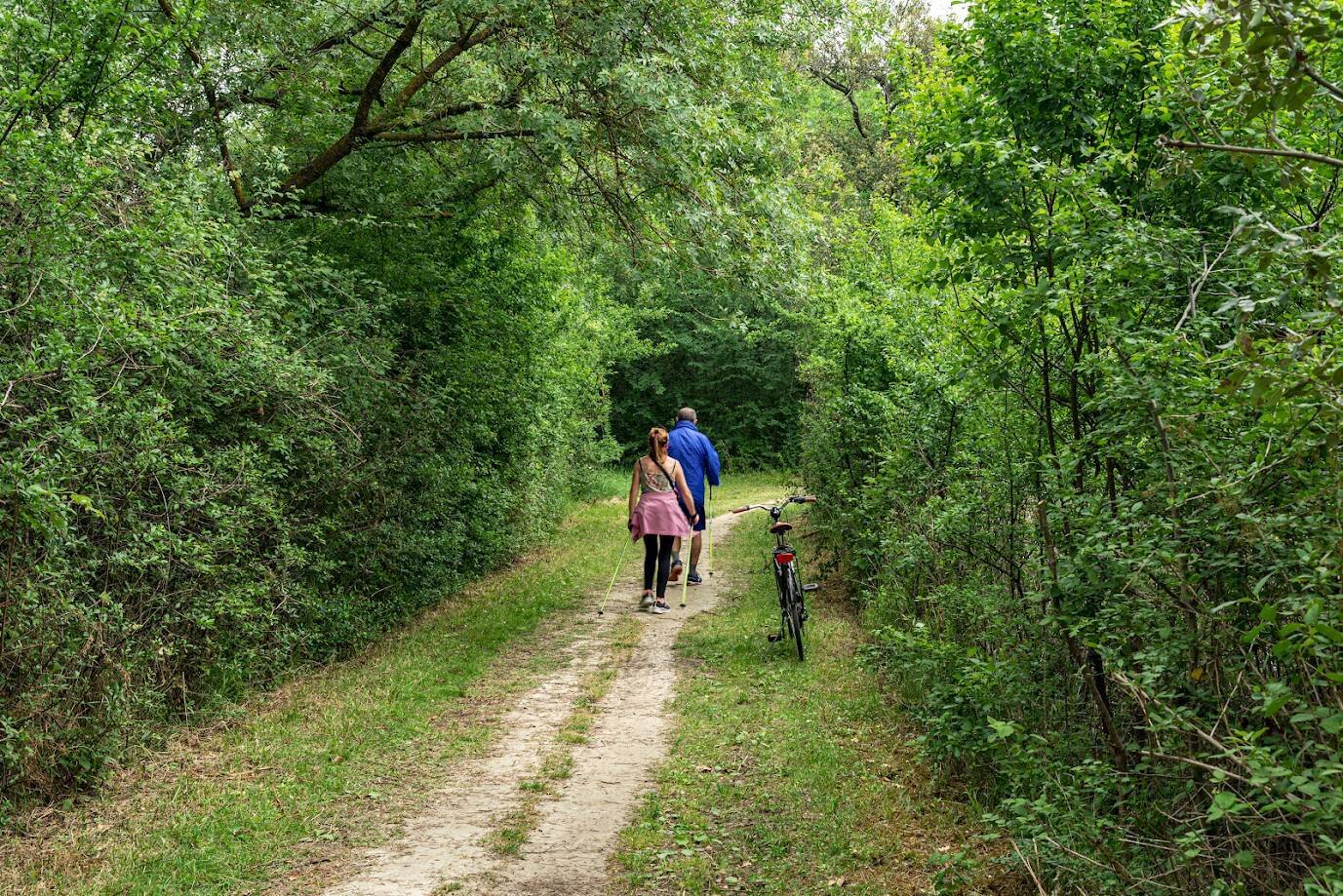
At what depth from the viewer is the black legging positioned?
41.4 feet

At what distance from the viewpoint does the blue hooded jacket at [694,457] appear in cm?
1367

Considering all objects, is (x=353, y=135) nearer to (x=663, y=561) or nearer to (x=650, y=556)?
(x=650, y=556)

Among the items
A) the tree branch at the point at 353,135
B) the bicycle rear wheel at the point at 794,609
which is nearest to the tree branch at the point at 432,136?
the tree branch at the point at 353,135

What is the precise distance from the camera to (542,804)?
6391 mm

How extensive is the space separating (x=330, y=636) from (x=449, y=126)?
5377mm

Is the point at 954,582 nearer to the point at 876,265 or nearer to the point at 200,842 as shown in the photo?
the point at 200,842

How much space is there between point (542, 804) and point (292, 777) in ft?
5.65

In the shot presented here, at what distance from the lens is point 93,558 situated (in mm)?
6270

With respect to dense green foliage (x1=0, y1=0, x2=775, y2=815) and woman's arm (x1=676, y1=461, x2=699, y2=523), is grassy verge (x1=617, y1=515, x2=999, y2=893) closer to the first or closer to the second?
woman's arm (x1=676, y1=461, x2=699, y2=523)

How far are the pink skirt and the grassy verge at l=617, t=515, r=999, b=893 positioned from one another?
2.48 m

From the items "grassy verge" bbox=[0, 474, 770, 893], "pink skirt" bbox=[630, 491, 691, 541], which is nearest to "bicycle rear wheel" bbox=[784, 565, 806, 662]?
"grassy verge" bbox=[0, 474, 770, 893]

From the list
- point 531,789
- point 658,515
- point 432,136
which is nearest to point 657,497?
point 658,515

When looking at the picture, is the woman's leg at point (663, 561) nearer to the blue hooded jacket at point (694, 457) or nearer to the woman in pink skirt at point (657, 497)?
the woman in pink skirt at point (657, 497)

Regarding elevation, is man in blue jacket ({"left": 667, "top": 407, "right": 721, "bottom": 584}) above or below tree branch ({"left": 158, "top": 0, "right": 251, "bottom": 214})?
below
